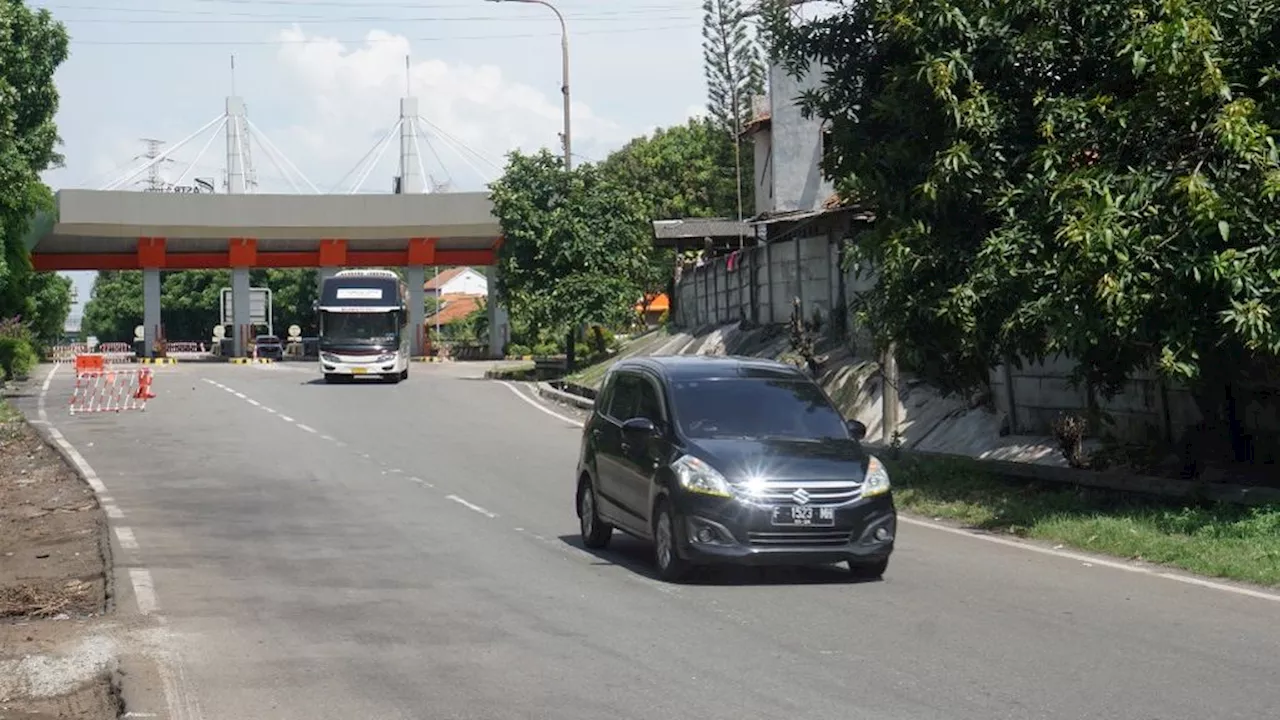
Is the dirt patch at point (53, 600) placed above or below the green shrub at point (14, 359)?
below

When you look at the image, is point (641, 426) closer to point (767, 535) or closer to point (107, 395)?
point (767, 535)

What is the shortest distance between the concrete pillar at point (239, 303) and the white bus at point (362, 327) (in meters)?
22.2

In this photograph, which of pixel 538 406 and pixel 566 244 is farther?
pixel 566 244

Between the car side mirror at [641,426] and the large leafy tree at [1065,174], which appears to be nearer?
the car side mirror at [641,426]

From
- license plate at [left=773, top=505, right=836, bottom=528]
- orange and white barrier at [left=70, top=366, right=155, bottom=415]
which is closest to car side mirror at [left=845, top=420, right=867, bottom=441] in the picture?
license plate at [left=773, top=505, right=836, bottom=528]

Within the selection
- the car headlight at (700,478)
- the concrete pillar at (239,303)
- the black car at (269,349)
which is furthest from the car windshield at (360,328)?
the car headlight at (700,478)

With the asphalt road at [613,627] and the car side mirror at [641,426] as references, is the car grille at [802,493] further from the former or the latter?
the car side mirror at [641,426]

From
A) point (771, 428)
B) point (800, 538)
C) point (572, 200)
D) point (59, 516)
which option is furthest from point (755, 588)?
point (572, 200)

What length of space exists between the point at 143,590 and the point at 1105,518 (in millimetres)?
8794

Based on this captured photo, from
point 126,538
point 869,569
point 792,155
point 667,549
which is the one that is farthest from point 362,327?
point 869,569

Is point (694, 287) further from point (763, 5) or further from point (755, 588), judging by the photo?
point (755, 588)

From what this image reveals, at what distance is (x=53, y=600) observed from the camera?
12.4m

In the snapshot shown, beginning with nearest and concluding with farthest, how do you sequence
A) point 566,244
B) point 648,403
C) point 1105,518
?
point 648,403
point 1105,518
point 566,244

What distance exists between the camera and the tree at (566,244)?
47.9m
